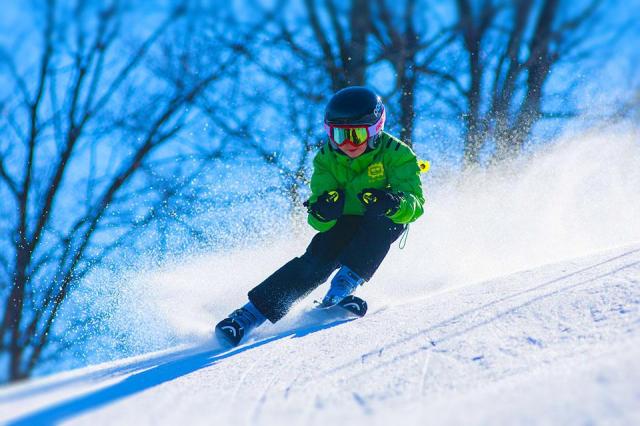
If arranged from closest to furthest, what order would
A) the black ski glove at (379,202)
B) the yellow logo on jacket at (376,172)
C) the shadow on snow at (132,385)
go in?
the shadow on snow at (132,385) < the black ski glove at (379,202) < the yellow logo on jacket at (376,172)

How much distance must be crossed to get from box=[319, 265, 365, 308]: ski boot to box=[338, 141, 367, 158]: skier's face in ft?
2.33

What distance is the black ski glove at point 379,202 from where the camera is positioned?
9.21ft

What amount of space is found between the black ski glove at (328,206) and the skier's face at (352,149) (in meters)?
0.29

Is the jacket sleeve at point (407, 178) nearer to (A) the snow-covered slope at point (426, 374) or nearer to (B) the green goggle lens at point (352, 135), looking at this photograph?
(B) the green goggle lens at point (352, 135)

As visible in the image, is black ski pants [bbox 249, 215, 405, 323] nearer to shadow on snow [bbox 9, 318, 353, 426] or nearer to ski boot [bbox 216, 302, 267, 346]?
ski boot [bbox 216, 302, 267, 346]

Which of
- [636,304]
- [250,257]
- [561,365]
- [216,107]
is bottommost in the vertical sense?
[561,365]

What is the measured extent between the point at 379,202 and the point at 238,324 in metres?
0.97

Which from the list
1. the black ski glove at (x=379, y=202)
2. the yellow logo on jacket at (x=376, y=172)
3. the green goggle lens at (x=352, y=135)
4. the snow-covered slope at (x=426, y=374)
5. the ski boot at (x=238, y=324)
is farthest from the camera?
the yellow logo on jacket at (x=376, y=172)

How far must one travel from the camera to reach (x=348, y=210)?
3223mm

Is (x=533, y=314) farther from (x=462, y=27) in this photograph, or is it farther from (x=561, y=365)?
(x=462, y=27)

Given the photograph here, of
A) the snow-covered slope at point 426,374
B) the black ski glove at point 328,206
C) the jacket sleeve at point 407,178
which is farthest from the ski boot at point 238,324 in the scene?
the jacket sleeve at point 407,178

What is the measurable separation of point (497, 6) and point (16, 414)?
408 inches

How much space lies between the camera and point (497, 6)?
9828 mm

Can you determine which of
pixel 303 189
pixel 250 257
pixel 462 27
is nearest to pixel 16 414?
pixel 250 257
